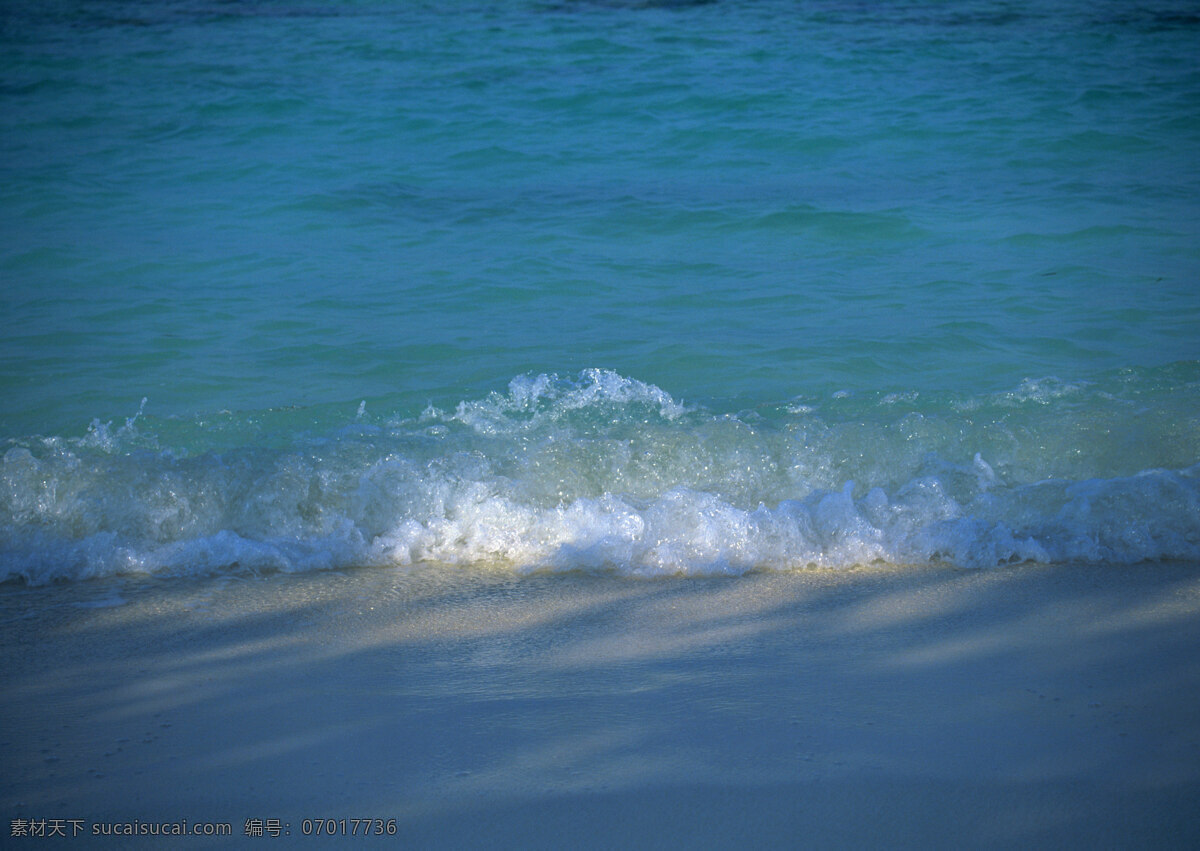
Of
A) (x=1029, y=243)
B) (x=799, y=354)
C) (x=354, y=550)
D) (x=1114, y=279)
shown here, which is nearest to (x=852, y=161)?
(x=1029, y=243)

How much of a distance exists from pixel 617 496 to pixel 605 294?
8.17ft

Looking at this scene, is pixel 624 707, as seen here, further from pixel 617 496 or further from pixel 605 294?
pixel 605 294

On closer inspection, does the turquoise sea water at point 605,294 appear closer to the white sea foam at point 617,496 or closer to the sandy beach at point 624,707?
the white sea foam at point 617,496

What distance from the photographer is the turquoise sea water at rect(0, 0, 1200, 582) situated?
323 cm

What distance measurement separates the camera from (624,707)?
7.33ft

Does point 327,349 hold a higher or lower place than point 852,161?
lower

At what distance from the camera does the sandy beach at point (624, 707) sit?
191cm

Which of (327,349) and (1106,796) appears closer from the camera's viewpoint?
(1106,796)

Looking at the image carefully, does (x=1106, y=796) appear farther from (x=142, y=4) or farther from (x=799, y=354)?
(x=142, y=4)

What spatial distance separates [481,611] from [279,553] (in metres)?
0.82

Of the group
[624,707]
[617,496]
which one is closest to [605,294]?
[617,496]

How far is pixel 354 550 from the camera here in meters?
3.14

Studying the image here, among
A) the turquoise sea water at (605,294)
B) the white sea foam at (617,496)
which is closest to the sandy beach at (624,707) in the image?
the white sea foam at (617,496)

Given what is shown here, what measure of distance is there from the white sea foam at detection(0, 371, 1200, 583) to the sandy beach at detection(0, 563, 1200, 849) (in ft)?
0.43
